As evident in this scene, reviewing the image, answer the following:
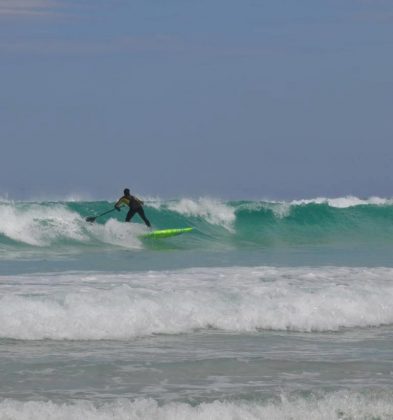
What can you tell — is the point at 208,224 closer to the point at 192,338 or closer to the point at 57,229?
the point at 57,229

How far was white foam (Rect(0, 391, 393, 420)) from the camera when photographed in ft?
23.1

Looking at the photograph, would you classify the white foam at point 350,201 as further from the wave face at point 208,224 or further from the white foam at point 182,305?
the white foam at point 182,305

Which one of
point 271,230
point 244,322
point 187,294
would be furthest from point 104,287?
point 271,230

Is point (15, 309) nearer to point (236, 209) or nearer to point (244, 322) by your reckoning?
point (244, 322)

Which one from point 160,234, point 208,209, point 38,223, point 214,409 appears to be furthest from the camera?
point 208,209

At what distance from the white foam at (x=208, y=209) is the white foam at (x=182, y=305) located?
15.0 meters

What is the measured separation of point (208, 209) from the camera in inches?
1189

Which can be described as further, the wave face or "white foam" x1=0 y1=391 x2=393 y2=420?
the wave face

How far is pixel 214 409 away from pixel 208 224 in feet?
69.1

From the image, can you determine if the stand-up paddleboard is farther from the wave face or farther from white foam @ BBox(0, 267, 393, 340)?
white foam @ BBox(0, 267, 393, 340)

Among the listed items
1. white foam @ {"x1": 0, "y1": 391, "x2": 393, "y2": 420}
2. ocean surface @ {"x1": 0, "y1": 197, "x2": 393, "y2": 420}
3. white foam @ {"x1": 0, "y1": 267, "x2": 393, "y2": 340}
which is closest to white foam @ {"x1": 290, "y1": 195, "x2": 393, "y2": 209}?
ocean surface @ {"x1": 0, "y1": 197, "x2": 393, "y2": 420}

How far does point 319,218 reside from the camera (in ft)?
102

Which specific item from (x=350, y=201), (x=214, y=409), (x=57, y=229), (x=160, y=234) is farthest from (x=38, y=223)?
(x=214, y=409)

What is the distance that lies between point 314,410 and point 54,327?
3655mm
